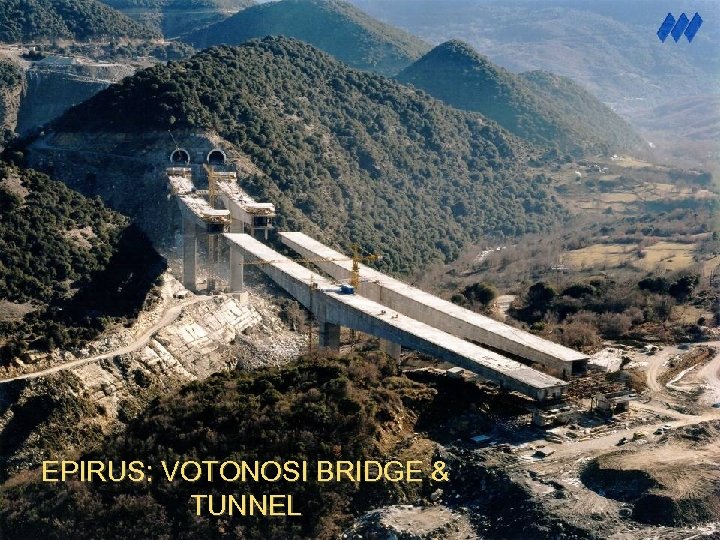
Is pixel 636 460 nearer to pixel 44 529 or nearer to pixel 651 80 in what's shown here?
pixel 44 529

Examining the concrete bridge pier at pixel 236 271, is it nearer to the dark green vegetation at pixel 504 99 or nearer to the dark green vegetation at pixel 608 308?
the dark green vegetation at pixel 608 308

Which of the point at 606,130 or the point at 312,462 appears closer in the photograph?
the point at 312,462

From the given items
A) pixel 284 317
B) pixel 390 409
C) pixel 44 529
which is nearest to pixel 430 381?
pixel 390 409

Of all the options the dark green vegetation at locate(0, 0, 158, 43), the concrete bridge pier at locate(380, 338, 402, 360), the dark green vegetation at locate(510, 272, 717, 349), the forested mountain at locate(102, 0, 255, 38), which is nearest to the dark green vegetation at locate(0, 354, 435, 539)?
the concrete bridge pier at locate(380, 338, 402, 360)

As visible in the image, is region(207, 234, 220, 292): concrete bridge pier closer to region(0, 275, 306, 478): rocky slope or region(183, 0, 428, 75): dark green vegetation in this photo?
region(0, 275, 306, 478): rocky slope

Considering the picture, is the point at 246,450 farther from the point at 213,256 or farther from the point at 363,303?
the point at 213,256

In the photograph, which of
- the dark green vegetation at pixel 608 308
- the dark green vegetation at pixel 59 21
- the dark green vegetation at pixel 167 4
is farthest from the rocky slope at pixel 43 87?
the dark green vegetation at pixel 167 4

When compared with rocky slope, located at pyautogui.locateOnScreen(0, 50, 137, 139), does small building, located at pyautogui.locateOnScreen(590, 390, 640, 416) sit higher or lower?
lower
